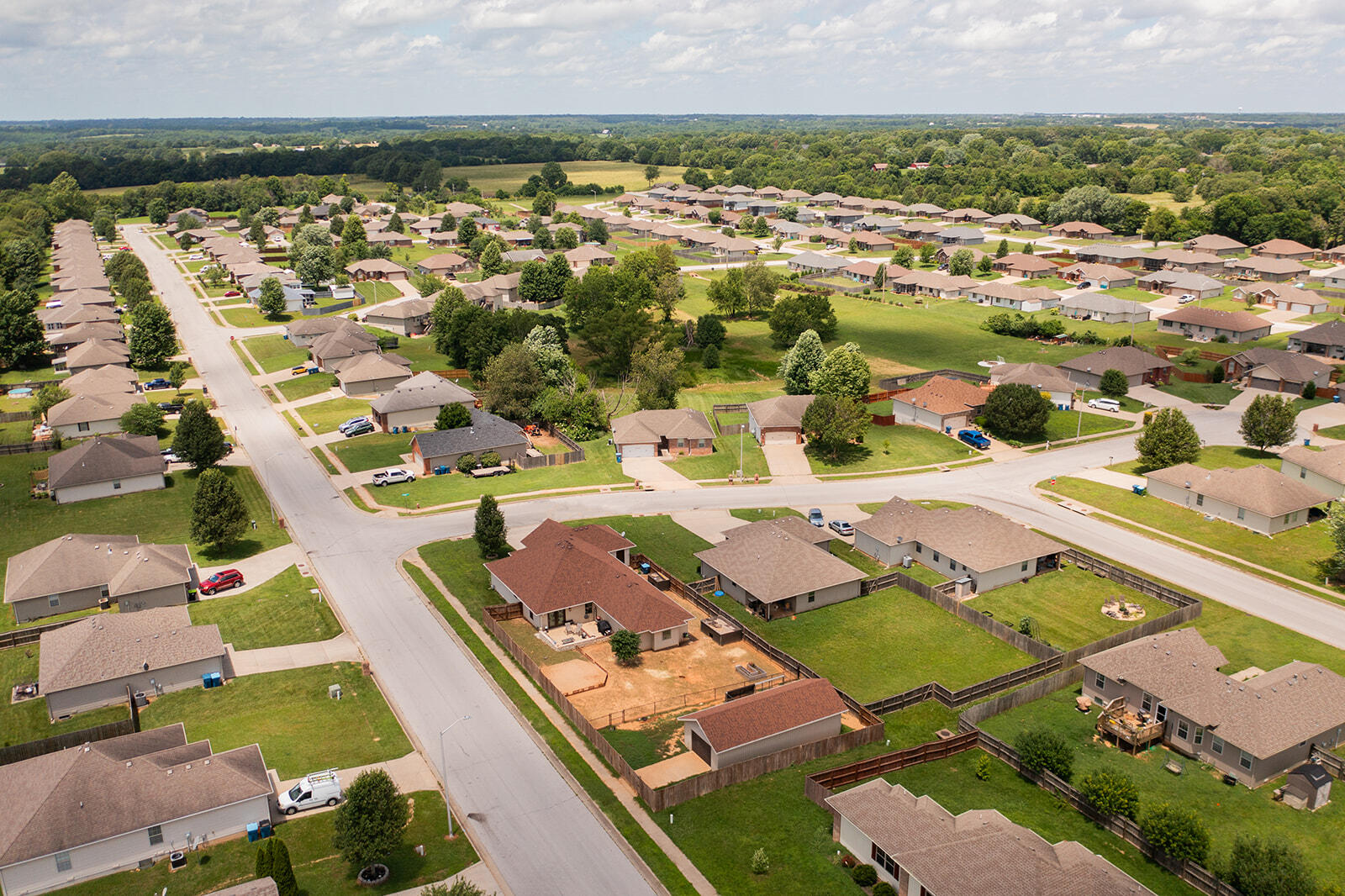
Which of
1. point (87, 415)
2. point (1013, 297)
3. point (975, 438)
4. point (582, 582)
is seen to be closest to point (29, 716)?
point (582, 582)

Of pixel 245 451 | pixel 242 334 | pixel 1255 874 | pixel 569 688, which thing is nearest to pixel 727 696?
pixel 569 688

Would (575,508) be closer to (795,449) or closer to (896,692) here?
(795,449)

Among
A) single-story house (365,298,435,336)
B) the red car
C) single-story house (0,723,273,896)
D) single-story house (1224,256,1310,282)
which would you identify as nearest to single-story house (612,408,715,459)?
the red car

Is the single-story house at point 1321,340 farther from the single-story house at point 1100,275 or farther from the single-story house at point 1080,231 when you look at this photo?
the single-story house at point 1080,231

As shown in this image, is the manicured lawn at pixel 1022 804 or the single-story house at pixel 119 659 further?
the single-story house at pixel 119 659

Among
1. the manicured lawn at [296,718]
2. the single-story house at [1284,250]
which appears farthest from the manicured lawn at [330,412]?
the single-story house at [1284,250]

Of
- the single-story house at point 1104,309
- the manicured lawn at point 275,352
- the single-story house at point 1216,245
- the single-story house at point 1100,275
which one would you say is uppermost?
the single-story house at point 1216,245

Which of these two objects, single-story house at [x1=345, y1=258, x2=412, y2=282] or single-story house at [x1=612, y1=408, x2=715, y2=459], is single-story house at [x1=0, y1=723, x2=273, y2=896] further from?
single-story house at [x1=345, y1=258, x2=412, y2=282]
